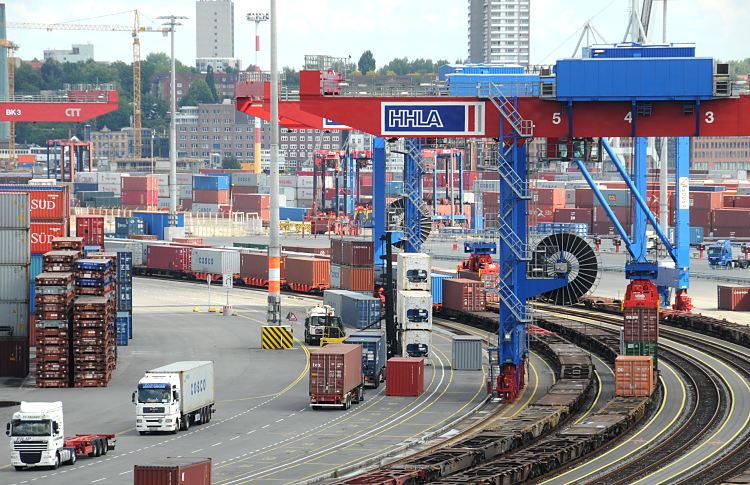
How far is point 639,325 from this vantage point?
261ft

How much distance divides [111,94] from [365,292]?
6400 cm

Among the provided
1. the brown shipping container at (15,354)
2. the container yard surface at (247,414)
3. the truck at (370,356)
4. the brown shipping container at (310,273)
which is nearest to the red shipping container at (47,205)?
the container yard surface at (247,414)

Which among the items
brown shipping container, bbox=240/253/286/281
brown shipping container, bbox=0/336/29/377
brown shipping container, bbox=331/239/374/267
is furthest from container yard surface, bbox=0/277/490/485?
brown shipping container, bbox=240/253/286/281

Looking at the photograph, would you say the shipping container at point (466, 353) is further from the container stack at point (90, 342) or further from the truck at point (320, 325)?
the container stack at point (90, 342)

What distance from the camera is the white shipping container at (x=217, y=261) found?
5458 inches

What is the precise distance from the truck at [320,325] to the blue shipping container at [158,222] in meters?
90.6

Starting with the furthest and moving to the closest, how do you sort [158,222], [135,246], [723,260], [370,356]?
[158,222] → [723,260] → [135,246] → [370,356]

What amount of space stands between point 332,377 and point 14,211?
21914 mm

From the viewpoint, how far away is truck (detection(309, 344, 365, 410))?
71.2 meters

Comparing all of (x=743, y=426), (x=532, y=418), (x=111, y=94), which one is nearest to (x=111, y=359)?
(x=532, y=418)

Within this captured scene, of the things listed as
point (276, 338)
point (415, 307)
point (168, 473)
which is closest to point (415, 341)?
point (415, 307)

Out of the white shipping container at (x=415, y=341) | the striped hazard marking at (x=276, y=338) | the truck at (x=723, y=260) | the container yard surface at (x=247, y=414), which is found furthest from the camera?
the truck at (x=723, y=260)

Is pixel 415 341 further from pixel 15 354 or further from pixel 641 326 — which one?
pixel 15 354

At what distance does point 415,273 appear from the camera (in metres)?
86.2
